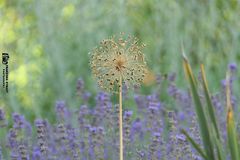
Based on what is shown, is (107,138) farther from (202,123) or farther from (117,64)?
(202,123)

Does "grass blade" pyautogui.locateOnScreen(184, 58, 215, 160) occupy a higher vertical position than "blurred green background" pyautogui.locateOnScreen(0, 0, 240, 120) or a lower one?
lower

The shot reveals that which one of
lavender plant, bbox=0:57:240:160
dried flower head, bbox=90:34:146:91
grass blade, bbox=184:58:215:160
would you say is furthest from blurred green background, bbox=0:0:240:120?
grass blade, bbox=184:58:215:160

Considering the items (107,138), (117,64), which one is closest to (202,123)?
(117,64)

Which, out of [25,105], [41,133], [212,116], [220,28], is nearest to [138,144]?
[41,133]

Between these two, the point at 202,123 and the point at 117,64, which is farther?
the point at 117,64

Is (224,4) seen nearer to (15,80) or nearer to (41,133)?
(15,80)

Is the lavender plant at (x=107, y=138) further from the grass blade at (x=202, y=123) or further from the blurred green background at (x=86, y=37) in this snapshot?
the blurred green background at (x=86, y=37)

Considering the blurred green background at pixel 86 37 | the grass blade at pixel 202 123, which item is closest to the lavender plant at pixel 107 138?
the grass blade at pixel 202 123

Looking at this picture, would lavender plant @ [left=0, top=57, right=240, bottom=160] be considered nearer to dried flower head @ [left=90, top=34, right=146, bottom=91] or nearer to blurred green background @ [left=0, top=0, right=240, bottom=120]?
dried flower head @ [left=90, top=34, right=146, bottom=91]
